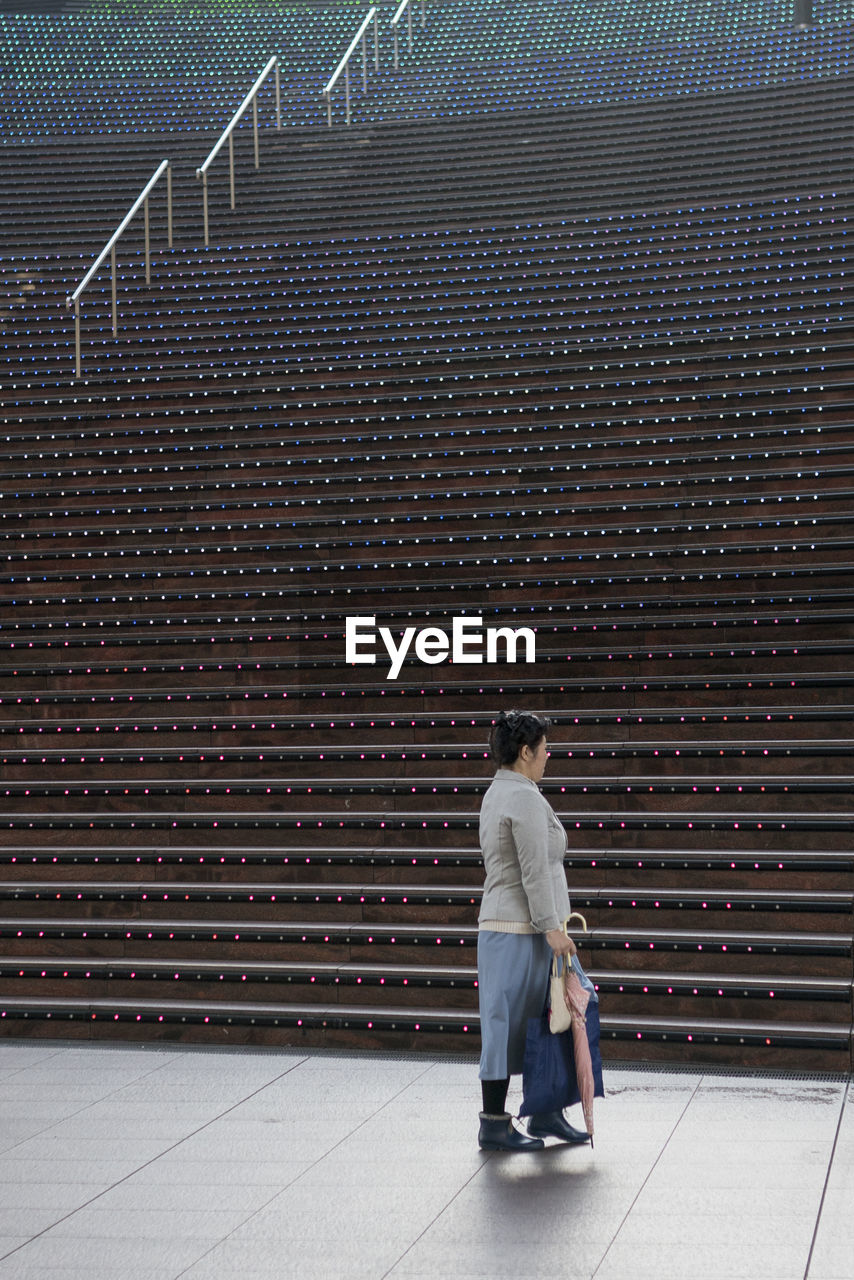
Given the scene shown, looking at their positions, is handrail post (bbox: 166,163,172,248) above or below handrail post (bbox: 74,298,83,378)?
above

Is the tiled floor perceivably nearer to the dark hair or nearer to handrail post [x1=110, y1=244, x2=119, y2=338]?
the dark hair

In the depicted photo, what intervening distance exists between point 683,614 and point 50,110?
35.2 feet

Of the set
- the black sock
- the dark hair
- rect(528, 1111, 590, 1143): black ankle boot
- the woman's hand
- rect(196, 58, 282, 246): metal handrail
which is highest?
rect(196, 58, 282, 246): metal handrail

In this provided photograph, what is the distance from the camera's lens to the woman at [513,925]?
4.54 meters

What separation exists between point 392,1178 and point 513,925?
79 centimetres

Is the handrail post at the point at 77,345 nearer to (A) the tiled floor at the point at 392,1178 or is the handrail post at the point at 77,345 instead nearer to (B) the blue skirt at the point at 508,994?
(A) the tiled floor at the point at 392,1178

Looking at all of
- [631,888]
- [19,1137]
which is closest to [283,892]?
[631,888]

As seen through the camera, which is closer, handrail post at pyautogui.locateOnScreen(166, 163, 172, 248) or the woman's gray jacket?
the woman's gray jacket

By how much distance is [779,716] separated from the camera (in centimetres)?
749

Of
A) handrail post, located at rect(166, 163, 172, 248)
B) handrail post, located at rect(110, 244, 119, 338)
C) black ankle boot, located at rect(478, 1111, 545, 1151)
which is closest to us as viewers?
black ankle boot, located at rect(478, 1111, 545, 1151)

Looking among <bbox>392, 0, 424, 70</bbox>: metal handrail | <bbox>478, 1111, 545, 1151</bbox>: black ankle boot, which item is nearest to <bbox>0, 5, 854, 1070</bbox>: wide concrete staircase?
<bbox>478, 1111, 545, 1151</bbox>: black ankle boot
